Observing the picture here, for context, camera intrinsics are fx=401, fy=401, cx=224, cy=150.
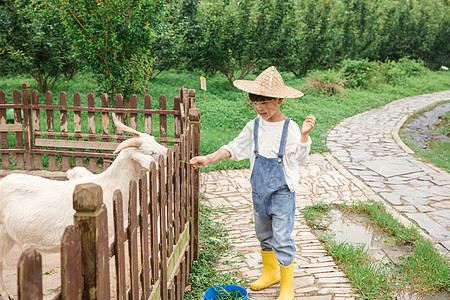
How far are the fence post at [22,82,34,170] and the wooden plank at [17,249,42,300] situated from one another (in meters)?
5.93

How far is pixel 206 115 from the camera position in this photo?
1080cm

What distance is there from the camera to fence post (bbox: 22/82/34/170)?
6.60 metres

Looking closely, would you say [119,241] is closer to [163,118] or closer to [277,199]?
[277,199]

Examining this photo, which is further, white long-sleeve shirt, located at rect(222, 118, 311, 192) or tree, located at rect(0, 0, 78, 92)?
tree, located at rect(0, 0, 78, 92)

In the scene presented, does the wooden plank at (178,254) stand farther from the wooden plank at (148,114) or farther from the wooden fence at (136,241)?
the wooden plank at (148,114)

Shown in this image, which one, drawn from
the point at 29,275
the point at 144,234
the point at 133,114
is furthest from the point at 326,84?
the point at 29,275

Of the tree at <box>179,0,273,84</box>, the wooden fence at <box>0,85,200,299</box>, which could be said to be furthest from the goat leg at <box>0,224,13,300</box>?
the tree at <box>179,0,273,84</box>

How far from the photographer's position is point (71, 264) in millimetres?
1632

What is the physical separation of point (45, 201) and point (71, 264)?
5.67 ft

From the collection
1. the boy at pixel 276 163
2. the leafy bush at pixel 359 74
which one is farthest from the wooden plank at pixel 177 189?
the leafy bush at pixel 359 74

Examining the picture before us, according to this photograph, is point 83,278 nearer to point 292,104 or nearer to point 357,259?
point 357,259

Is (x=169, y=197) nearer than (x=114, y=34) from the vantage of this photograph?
Yes

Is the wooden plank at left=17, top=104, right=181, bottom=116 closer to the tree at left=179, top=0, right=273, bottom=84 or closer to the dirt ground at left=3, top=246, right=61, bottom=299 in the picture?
the dirt ground at left=3, top=246, right=61, bottom=299

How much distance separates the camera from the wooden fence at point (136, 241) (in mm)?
1615
